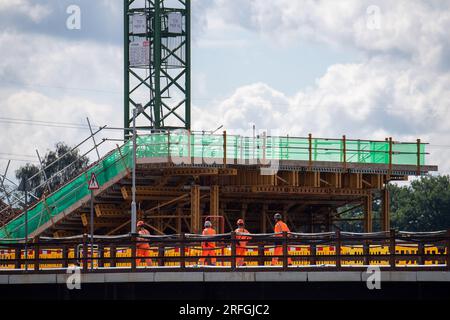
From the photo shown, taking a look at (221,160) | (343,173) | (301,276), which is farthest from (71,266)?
(343,173)

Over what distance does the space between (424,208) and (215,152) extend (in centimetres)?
9811

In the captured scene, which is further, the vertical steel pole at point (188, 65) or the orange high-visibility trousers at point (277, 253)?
the vertical steel pole at point (188, 65)

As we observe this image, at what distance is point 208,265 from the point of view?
43.4m

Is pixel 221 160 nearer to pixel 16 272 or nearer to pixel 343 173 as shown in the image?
pixel 343 173

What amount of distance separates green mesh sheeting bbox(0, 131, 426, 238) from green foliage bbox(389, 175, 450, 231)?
86.4 meters

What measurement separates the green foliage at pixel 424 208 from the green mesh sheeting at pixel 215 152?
3402 inches

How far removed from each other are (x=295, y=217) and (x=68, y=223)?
13077 millimetres

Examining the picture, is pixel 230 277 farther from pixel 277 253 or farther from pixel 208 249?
pixel 277 253

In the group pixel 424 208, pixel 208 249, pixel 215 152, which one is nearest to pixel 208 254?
pixel 208 249

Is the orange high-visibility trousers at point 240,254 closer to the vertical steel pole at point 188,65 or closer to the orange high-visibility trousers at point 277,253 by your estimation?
the orange high-visibility trousers at point 277,253

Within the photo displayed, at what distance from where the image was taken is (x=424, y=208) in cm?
15862

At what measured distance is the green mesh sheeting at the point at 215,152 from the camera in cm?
6316

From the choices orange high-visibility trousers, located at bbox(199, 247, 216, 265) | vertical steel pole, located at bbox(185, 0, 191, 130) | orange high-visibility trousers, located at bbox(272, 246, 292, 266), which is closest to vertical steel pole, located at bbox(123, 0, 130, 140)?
vertical steel pole, located at bbox(185, 0, 191, 130)

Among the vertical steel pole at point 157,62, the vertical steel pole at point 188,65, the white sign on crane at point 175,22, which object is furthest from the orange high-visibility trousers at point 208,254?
the white sign on crane at point 175,22
